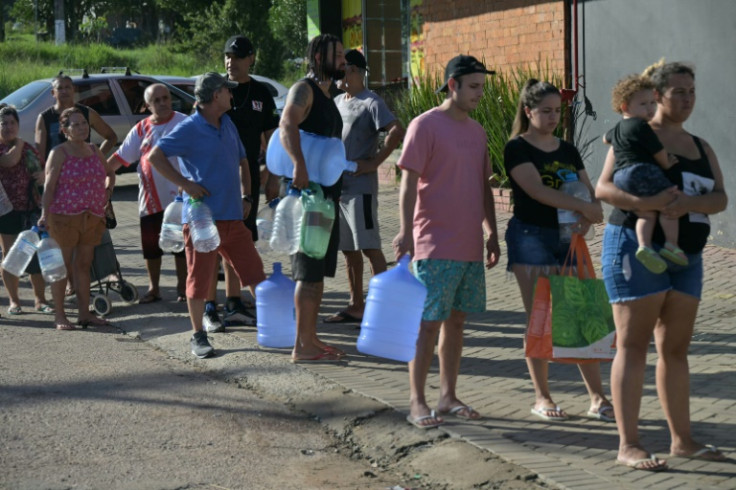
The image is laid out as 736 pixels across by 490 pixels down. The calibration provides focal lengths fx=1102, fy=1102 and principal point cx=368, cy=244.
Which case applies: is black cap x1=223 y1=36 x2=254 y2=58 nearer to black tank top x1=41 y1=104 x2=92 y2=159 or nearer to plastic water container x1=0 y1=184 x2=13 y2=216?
black tank top x1=41 y1=104 x2=92 y2=159

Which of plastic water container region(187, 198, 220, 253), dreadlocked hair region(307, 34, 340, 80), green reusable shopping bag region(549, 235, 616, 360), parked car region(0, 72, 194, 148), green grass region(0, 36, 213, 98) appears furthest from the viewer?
green grass region(0, 36, 213, 98)

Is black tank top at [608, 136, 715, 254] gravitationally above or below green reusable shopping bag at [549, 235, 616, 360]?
above

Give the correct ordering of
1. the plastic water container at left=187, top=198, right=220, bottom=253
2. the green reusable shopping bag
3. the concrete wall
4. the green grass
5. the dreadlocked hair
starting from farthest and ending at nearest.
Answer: the green grass → the concrete wall → the plastic water container at left=187, top=198, right=220, bottom=253 → the dreadlocked hair → the green reusable shopping bag

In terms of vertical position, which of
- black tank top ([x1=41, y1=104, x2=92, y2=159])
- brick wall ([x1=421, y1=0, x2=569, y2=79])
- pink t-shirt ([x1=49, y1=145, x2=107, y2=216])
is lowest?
pink t-shirt ([x1=49, y1=145, x2=107, y2=216])

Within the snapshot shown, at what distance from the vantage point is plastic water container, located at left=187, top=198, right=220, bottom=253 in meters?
7.77

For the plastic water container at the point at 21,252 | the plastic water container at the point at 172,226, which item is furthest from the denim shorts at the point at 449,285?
the plastic water container at the point at 21,252

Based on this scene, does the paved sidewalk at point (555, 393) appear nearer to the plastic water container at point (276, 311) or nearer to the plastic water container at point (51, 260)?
the plastic water container at point (276, 311)

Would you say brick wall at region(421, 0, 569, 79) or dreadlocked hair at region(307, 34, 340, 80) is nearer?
dreadlocked hair at region(307, 34, 340, 80)

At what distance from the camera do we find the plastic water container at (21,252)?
31.2 ft

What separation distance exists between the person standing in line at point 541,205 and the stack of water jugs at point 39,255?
443 cm

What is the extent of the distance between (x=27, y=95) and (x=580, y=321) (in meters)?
14.5

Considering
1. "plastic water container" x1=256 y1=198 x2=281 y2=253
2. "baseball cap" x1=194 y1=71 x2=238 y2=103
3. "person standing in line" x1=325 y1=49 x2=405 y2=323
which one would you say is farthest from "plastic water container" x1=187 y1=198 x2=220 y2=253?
"person standing in line" x1=325 y1=49 x2=405 y2=323

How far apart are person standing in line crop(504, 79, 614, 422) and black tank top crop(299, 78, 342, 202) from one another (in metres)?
1.59

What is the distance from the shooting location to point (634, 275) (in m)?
5.13
